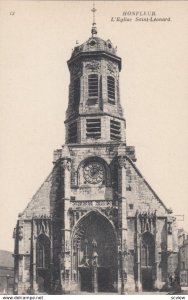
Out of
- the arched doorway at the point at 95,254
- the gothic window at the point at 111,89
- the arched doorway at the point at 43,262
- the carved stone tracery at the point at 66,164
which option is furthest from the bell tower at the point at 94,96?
the arched doorway at the point at 43,262

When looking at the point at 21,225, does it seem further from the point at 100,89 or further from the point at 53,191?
the point at 100,89

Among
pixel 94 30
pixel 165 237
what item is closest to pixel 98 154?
pixel 165 237

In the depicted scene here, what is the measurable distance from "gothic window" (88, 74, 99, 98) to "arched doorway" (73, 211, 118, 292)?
7649 mm

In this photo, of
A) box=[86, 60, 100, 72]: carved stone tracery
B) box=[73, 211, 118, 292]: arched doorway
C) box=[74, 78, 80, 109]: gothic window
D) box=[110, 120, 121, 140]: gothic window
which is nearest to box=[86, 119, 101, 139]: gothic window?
box=[110, 120, 121, 140]: gothic window

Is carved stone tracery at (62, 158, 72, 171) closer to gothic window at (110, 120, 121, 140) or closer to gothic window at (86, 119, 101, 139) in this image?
gothic window at (86, 119, 101, 139)

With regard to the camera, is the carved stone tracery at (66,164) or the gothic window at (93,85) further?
the gothic window at (93,85)

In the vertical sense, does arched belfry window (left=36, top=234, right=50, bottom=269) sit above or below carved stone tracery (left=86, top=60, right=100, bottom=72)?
below

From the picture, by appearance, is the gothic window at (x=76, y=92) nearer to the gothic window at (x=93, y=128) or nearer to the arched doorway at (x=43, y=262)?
the gothic window at (x=93, y=128)

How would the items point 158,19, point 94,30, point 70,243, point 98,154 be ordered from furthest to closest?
1. point 94,30
2. point 98,154
3. point 70,243
4. point 158,19

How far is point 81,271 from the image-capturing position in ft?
101

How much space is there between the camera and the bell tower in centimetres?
3322

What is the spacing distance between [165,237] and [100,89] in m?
9.93

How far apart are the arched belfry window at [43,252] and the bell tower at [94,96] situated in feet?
20.6

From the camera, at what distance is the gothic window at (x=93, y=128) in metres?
33.2
